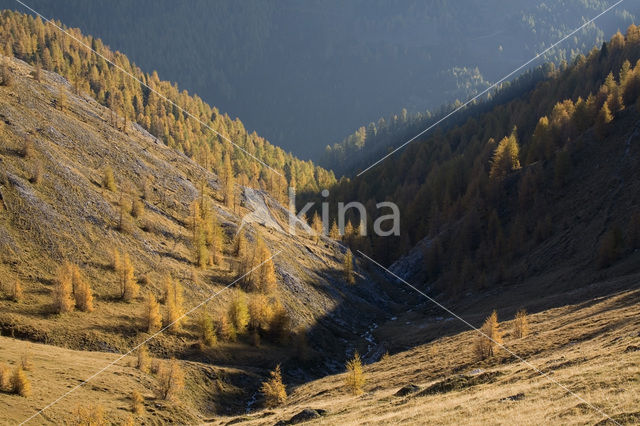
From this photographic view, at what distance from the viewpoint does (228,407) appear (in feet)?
220

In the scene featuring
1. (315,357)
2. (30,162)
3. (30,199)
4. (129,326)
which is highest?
(30,162)

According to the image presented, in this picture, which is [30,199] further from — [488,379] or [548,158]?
[548,158]

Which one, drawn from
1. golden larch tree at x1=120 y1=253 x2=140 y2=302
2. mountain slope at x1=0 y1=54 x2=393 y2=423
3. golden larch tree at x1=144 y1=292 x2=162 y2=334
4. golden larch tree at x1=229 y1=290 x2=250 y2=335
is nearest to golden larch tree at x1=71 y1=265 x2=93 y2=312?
mountain slope at x1=0 y1=54 x2=393 y2=423

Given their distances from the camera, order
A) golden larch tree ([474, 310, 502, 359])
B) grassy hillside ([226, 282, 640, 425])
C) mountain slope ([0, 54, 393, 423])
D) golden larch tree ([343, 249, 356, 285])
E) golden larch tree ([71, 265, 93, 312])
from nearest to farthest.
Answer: grassy hillside ([226, 282, 640, 425]) → golden larch tree ([474, 310, 502, 359]) → mountain slope ([0, 54, 393, 423]) → golden larch tree ([71, 265, 93, 312]) → golden larch tree ([343, 249, 356, 285])

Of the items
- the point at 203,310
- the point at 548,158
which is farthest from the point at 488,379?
the point at 548,158

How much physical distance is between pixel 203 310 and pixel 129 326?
44.9ft

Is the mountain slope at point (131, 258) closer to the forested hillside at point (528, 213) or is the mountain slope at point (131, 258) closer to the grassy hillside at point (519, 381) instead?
the grassy hillside at point (519, 381)

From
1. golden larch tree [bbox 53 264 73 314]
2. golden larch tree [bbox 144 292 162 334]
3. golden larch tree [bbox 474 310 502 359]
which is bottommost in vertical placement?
golden larch tree [bbox 474 310 502 359]

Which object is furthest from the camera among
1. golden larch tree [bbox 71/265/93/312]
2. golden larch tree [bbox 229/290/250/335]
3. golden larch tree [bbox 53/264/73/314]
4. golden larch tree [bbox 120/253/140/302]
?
golden larch tree [bbox 229/290/250/335]

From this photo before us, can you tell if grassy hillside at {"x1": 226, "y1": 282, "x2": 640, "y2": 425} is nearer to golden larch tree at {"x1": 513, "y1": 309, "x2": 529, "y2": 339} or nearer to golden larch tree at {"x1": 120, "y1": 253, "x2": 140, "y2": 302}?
golden larch tree at {"x1": 513, "y1": 309, "x2": 529, "y2": 339}

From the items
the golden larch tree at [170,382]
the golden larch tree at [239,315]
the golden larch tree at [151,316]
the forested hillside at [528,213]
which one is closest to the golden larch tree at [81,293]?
the golden larch tree at [151,316]

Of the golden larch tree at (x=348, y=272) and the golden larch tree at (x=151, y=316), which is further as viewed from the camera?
the golden larch tree at (x=348, y=272)

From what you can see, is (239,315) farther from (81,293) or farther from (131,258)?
(81,293)

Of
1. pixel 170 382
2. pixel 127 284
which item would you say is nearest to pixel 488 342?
pixel 170 382
